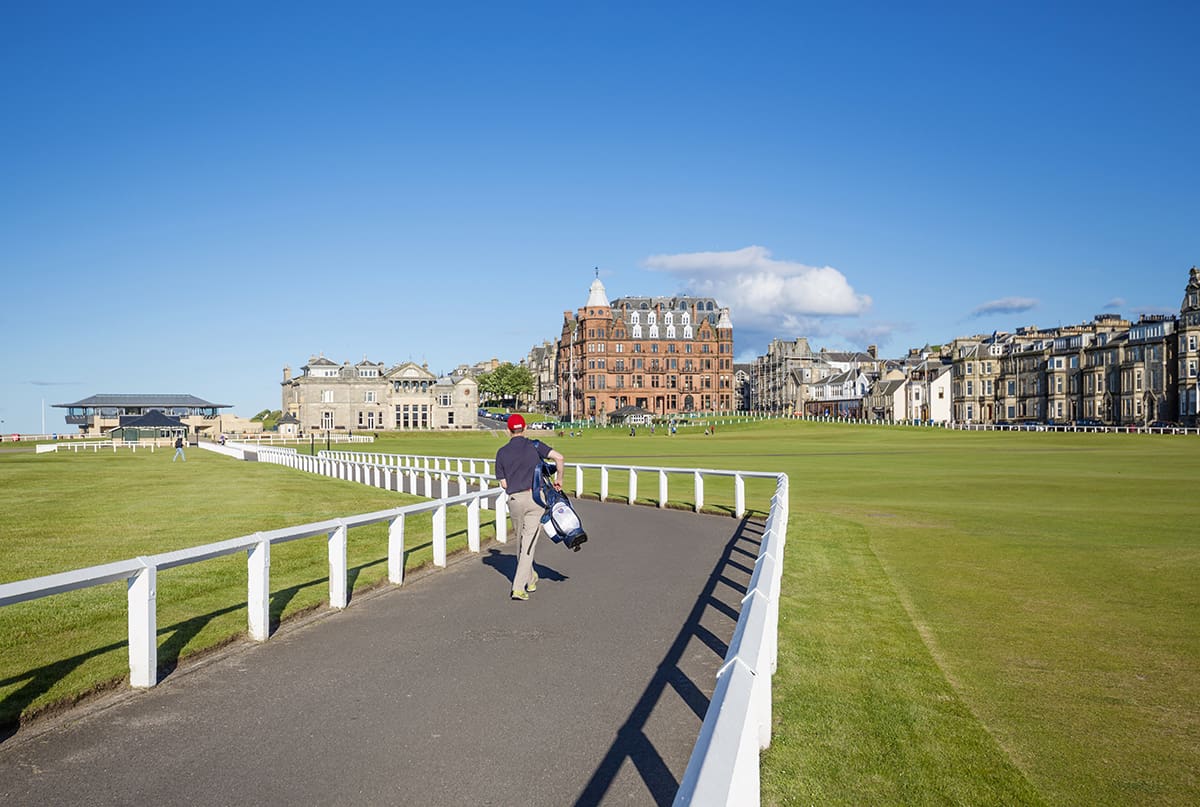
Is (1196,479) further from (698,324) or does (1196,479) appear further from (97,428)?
(97,428)

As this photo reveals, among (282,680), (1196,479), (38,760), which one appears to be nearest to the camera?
(38,760)

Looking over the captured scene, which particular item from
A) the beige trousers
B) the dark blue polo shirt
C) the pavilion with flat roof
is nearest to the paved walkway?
the beige trousers

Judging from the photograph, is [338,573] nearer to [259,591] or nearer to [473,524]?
[259,591]

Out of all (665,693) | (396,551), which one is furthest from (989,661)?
(396,551)

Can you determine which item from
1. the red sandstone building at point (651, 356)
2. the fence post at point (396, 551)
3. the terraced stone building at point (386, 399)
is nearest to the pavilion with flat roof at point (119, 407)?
the terraced stone building at point (386, 399)

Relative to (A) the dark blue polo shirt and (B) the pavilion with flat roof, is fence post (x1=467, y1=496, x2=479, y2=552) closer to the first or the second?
(A) the dark blue polo shirt

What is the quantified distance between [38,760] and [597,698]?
3720 mm

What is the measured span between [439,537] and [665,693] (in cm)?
732

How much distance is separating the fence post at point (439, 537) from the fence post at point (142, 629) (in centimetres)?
635

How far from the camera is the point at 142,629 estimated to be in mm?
7465

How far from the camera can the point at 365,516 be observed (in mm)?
11680

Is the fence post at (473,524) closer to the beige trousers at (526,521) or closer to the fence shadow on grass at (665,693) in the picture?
the beige trousers at (526,521)

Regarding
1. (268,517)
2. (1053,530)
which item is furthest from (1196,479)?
(268,517)

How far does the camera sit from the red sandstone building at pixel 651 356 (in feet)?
511
